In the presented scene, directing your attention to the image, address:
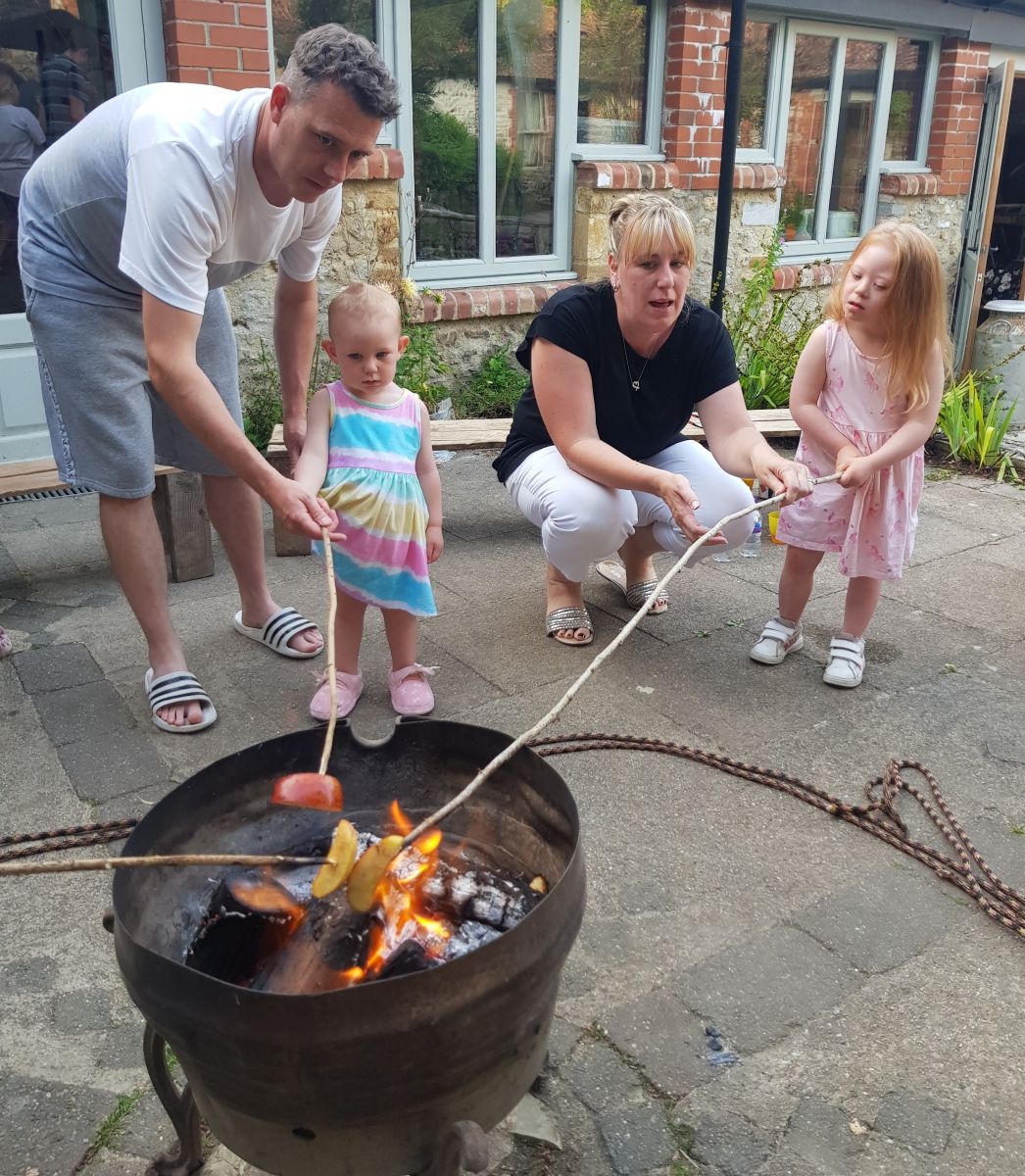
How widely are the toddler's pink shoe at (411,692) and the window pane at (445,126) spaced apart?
3.89m

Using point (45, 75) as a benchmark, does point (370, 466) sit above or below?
below

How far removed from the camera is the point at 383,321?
265cm

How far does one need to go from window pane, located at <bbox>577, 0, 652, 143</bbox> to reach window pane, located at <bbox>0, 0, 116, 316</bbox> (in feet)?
9.86

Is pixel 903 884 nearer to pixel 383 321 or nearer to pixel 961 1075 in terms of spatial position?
pixel 961 1075

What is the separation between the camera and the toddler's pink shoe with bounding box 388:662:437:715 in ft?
9.75

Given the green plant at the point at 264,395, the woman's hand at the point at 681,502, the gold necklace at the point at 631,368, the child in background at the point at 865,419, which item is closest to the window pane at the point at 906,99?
the green plant at the point at 264,395

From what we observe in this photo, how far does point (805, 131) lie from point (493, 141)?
9.98 feet

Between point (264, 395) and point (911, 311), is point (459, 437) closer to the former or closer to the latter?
point (264, 395)

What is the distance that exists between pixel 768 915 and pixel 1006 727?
125 cm

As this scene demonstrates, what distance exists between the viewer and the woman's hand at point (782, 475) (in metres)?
2.76

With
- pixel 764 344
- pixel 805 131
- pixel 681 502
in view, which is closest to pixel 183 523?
pixel 681 502

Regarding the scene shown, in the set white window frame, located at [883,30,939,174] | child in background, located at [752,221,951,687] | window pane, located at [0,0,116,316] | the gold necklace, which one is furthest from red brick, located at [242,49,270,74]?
white window frame, located at [883,30,939,174]

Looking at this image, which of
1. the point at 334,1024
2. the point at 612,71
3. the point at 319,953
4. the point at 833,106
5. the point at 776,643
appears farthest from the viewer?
the point at 833,106

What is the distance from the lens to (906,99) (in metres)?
8.42
